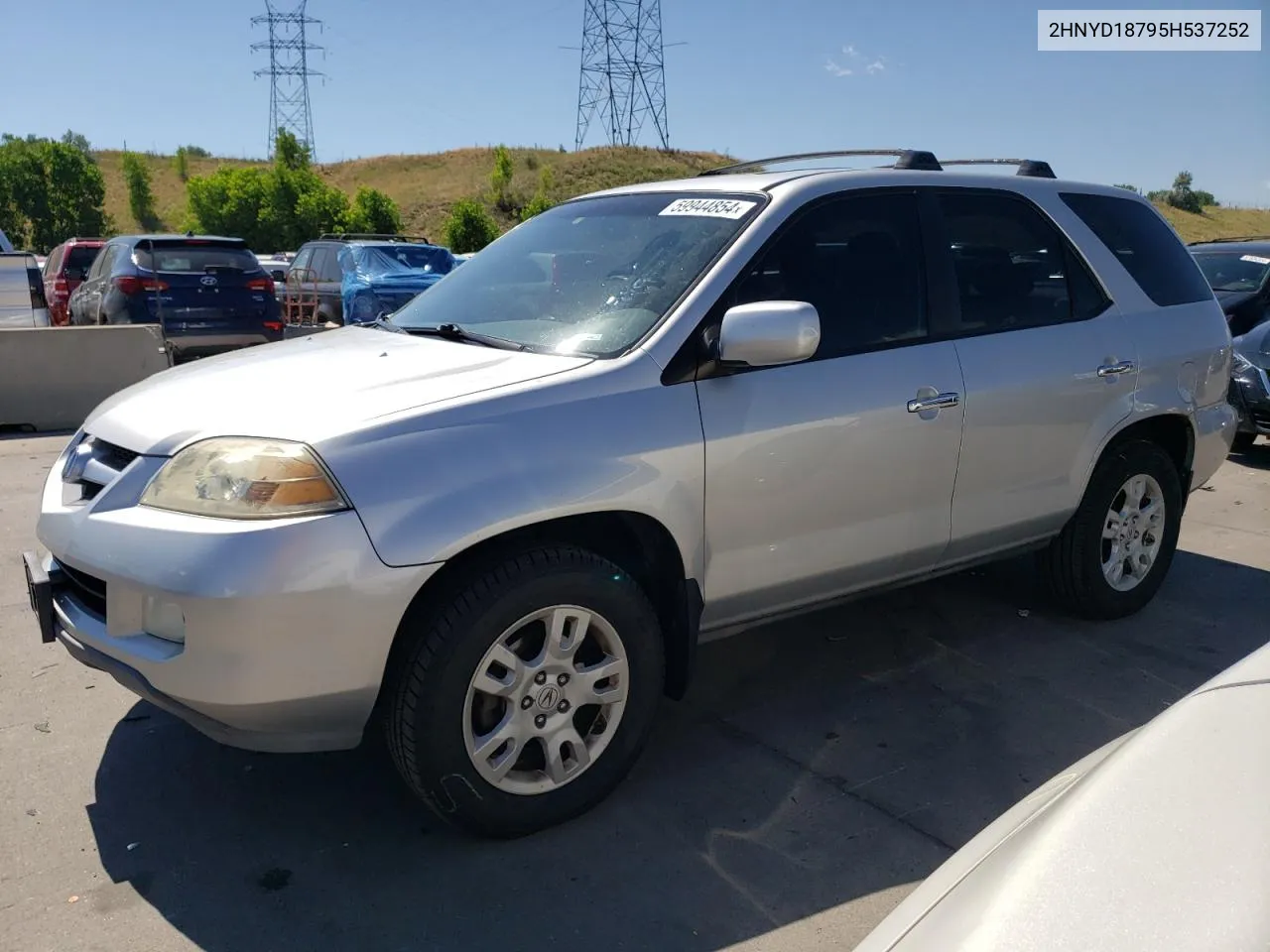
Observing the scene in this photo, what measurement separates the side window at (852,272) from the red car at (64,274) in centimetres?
1313

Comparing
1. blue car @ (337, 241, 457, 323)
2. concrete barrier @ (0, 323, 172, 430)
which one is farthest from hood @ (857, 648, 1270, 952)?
blue car @ (337, 241, 457, 323)

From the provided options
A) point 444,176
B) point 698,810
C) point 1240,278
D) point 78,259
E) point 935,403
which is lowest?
point 698,810

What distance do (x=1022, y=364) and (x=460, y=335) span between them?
208 cm

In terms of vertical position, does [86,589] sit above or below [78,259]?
below

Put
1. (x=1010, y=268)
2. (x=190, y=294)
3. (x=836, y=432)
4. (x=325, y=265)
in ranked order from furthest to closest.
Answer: (x=325, y=265), (x=190, y=294), (x=1010, y=268), (x=836, y=432)

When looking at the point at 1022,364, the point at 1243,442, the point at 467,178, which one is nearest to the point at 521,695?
the point at 1022,364

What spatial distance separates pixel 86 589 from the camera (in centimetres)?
285

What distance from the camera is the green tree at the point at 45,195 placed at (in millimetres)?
55250

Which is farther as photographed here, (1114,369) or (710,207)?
(1114,369)

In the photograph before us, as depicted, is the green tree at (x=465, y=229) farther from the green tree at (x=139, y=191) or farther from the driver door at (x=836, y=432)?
the green tree at (x=139, y=191)

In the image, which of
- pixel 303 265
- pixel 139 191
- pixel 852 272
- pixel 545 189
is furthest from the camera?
pixel 139 191

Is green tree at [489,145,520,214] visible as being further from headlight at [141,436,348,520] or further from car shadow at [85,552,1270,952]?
headlight at [141,436,348,520]

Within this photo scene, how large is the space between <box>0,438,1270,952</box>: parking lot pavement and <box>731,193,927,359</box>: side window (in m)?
1.36

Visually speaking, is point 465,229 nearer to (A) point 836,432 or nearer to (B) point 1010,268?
(B) point 1010,268
